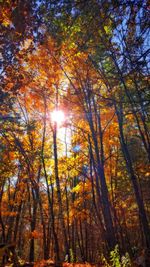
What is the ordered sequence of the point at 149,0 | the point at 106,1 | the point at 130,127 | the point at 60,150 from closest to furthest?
1. the point at 149,0
2. the point at 106,1
3. the point at 130,127
4. the point at 60,150

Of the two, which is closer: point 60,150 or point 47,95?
point 47,95

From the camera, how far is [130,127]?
55.2 feet

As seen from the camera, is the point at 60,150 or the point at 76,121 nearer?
the point at 76,121

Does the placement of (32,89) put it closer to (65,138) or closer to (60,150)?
(65,138)

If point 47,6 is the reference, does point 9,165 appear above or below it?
below

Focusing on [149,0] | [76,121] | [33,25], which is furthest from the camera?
[76,121]

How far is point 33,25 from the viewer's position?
16.3 ft

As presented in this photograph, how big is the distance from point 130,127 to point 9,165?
35.1 ft

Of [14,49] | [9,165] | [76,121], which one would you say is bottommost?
[9,165]

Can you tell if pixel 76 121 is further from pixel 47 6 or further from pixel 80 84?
pixel 47 6

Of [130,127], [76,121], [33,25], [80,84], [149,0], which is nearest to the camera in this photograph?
[149,0]

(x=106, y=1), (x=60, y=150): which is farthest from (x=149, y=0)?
(x=60, y=150)

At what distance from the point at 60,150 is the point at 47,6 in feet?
48.7

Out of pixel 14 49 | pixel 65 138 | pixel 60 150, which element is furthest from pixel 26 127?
pixel 60 150
